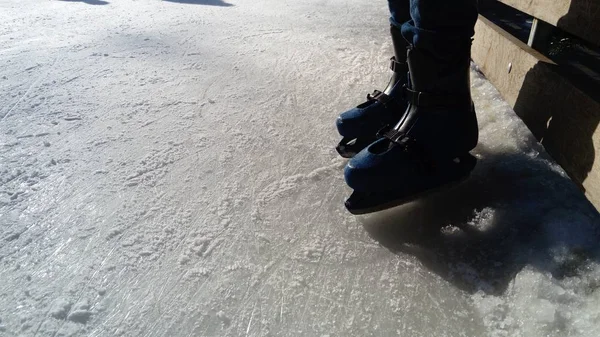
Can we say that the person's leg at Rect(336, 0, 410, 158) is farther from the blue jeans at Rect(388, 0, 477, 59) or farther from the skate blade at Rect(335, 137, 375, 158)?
the blue jeans at Rect(388, 0, 477, 59)

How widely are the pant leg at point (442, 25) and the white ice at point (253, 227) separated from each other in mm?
312

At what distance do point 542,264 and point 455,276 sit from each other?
0.14 meters

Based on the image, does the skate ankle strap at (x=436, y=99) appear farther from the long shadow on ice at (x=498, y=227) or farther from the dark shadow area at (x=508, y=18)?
the dark shadow area at (x=508, y=18)

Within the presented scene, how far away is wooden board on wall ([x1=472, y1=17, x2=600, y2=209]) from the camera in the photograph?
0.76 meters

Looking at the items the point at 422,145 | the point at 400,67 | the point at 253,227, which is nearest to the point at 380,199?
the point at 422,145

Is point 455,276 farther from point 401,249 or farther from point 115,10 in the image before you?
point 115,10

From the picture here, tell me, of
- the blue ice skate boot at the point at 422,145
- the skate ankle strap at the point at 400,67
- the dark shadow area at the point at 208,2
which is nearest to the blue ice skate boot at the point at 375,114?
the skate ankle strap at the point at 400,67

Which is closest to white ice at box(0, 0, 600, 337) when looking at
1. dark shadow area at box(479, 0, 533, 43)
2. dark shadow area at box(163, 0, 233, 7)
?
dark shadow area at box(479, 0, 533, 43)

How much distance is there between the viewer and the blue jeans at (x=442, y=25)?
73 centimetres

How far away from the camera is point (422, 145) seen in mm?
810

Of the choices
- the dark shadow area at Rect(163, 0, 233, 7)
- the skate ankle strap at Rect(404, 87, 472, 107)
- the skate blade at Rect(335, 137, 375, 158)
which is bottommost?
the skate blade at Rect(335, 137, 375, 158)

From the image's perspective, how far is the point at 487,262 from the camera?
731 millimetres

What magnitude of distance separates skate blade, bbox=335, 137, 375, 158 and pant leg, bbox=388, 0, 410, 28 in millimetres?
299

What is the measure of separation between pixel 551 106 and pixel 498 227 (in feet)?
1.10
